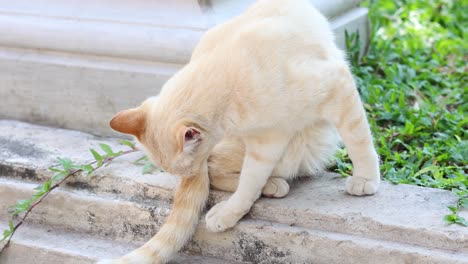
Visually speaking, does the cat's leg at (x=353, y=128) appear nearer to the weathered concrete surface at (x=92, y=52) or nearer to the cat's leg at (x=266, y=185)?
the cat's leg at (x=266, y=185)

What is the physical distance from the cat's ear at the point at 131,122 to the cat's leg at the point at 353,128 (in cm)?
65

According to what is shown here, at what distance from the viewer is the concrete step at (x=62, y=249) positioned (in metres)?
2.93

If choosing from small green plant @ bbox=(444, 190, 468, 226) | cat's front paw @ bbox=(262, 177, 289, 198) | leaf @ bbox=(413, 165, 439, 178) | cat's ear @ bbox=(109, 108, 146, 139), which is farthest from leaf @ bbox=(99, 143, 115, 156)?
small green plant @ bbox=(444, 190, 468, 226)

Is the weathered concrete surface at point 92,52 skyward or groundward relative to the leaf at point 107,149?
skyward

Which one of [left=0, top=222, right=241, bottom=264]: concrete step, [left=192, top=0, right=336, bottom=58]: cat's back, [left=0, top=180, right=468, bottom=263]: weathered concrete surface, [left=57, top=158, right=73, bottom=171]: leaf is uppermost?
[left=192, top=0, right=336, bottom=58]: cat's back

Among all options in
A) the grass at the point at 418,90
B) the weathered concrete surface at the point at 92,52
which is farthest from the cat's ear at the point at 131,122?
the grass at the point at 418,90

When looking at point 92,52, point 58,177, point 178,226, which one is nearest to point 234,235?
point 178,226

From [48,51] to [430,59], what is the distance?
208cm

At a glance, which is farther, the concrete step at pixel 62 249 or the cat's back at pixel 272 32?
the concrete step at pixel 62 249

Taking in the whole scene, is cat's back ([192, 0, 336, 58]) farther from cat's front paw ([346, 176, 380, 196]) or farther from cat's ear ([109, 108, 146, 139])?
cat's front paw ([346, 176, 380, 196])

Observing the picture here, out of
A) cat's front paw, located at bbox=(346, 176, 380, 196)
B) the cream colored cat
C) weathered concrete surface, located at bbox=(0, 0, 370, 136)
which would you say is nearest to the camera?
the cream colored cat

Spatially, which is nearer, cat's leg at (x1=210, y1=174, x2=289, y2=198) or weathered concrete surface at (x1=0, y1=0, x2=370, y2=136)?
cat's leg at (x1=210, y1=174, x2=289, y2=198)

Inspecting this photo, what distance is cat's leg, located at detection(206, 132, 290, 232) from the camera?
2.84 metres

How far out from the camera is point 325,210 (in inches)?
111
